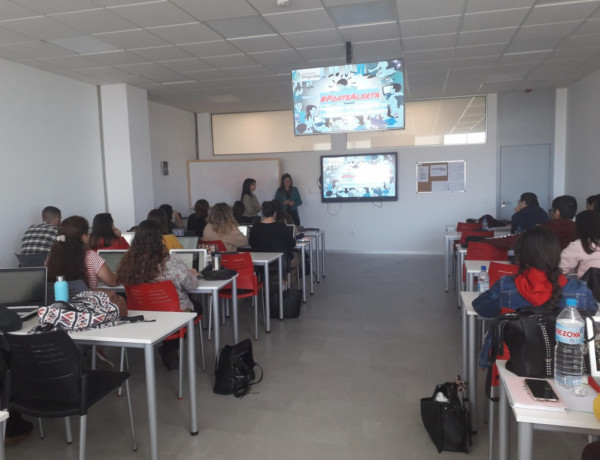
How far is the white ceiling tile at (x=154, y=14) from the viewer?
13.0 ft

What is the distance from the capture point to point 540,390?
166 centimetres

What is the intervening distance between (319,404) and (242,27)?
136 inches

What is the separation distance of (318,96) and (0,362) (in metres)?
3.59

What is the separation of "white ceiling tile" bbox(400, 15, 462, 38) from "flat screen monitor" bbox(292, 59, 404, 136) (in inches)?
14.3

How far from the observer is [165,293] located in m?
3.19

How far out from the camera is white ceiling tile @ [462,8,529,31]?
14.1 ft

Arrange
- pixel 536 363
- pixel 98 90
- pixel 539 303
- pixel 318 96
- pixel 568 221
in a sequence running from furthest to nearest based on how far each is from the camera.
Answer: pixel 98 90
pixel 318 96
pixel 568 221
pixel 539 303
pixel 536 363

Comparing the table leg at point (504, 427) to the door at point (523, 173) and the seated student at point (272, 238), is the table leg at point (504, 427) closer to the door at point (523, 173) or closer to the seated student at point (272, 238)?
the seated student at point (272, 238)

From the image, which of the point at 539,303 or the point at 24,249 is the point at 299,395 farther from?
the point at 24,249

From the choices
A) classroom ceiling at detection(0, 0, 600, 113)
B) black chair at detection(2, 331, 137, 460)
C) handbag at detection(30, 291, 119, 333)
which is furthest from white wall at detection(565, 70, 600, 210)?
black chair at detection(2, 331, 137, 460)

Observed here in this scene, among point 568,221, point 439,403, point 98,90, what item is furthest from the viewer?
point 98,90

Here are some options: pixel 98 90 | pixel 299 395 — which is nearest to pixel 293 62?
pixel 98 90

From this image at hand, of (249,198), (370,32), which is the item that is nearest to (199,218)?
(249,198)

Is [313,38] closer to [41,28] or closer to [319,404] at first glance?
[41,28]
